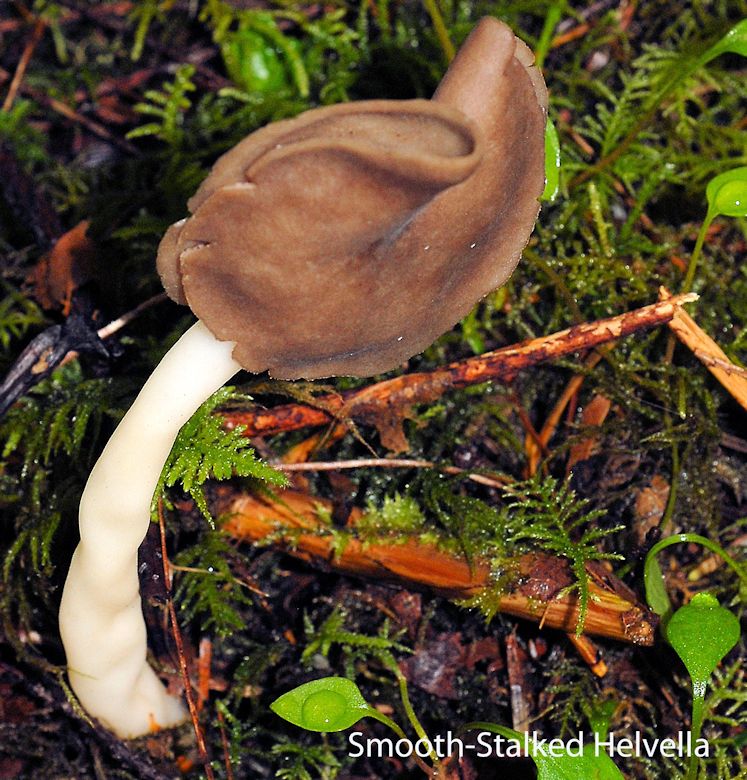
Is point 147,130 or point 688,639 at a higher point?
point 147,130

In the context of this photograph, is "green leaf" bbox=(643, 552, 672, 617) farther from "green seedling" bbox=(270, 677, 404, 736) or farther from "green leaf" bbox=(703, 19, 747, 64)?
"green leaf" bbox=(703, 19, 747, 64)

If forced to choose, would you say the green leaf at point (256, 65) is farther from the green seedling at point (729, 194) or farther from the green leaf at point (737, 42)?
the green seedling at point (729, 194)

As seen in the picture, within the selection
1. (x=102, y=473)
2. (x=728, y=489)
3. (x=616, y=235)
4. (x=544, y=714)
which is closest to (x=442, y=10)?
(x=616, y=235)

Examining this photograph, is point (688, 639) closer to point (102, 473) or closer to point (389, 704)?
point (389, 704)

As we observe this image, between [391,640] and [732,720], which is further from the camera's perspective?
[391,640]

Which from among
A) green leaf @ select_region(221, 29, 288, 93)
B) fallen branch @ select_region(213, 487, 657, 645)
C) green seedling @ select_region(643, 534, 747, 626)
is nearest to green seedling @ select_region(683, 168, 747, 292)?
green seedling @ select_region(643, 534, 747, 626)

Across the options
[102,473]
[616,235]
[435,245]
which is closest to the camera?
[435,245]

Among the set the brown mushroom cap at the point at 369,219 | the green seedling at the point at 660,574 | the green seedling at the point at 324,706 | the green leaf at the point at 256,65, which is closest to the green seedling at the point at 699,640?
the green seedling at the point at 660,574
